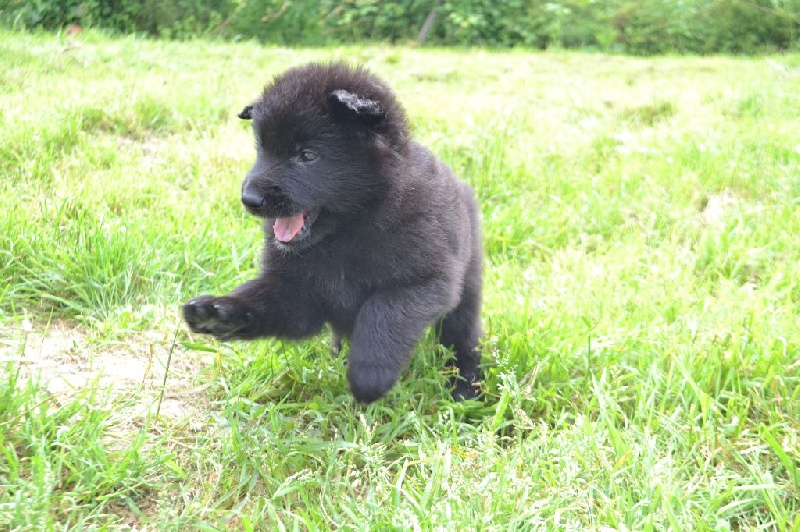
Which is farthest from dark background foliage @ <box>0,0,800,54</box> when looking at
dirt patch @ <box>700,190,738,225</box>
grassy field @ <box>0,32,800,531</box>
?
dirt patch @ <box>700,190,738,225</box>

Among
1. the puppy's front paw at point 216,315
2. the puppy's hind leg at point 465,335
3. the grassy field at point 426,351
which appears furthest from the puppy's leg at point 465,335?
the puppy's front paw at point 216,315

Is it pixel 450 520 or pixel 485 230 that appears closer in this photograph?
pixel 450 520

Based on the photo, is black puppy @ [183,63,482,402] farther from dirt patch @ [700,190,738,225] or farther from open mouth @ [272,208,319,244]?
dirt patch @ [700,190,738,225]

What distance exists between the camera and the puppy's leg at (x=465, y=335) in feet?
10.4

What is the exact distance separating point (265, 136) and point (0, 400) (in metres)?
1.16

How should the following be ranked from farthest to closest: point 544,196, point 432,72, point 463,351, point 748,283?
point 432,72 → point 544,196 → point 748,283 → point 463,351

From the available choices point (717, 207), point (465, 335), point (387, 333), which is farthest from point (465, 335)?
point (717, 207)

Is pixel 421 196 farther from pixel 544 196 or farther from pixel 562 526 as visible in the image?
pixel 544 196

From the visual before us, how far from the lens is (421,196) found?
2822 millimetres

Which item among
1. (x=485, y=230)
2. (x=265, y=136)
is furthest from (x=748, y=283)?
(x=265, y=136)

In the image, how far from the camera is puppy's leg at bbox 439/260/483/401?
3.16 m

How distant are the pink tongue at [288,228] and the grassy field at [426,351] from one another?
49cm

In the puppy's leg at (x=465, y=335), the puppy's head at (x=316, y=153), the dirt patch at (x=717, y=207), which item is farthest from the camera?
the dirt patch at (x=717, y=207)

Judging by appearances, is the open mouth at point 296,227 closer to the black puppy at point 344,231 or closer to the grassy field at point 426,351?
the black puppy at point 344,231
